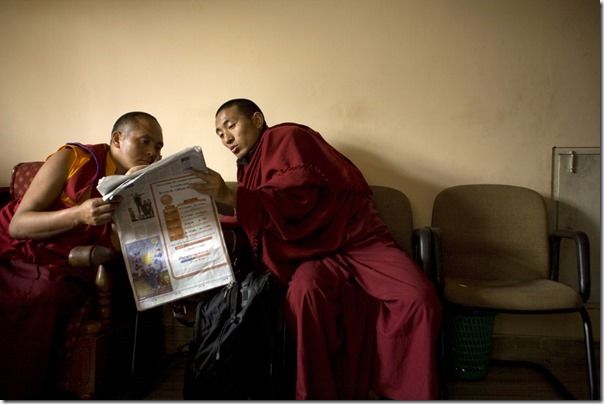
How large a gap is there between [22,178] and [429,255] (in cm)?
189

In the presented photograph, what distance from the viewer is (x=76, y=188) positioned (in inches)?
59.3

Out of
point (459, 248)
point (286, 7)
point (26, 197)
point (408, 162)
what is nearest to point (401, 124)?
point (408, 162)

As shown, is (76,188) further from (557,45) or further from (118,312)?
(557,45)

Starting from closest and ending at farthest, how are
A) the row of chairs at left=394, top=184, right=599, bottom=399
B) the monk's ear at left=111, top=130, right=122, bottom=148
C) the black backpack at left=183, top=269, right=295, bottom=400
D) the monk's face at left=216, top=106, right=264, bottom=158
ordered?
the black backpack at left=183, top=269, right=295, bottom=400 → the monk's ear at left=111, top=130, right=122, bottom=148 → the row of chairs at left=394, top=184, right=599, bottom=399 → the monk's face at left=216, top=106, right=264, bottom=158

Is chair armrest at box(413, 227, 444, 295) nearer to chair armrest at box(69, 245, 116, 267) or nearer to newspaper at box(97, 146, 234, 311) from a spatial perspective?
newspaper at box(97, 146, 234, 311)

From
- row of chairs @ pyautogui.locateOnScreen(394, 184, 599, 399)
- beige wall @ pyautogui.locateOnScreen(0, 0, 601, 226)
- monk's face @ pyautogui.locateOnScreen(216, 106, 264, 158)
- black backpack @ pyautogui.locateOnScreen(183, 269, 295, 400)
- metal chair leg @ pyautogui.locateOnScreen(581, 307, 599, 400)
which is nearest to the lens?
black backpack @ pyautogui.locateOnScreen(183, 269, 295, 400)

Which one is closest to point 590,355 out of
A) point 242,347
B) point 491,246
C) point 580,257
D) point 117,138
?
point 580,257

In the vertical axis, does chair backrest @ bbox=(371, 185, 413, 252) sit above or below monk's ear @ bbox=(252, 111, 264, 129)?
below

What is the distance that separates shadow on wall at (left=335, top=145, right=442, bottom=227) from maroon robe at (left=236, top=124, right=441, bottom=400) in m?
0.38

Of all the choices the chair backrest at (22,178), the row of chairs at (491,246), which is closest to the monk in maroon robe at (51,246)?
the chair backrest at (22,178)

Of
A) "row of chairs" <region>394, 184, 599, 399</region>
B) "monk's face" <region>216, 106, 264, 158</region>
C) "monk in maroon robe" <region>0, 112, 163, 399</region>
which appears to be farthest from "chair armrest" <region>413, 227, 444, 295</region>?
"monk in maroon robe" <region>0, 112, 163, 399</region>

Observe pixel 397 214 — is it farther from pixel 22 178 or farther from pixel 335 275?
pixel 22 178

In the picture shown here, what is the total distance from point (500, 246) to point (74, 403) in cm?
193

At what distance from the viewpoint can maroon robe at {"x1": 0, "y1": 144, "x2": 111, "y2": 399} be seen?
131 cm
